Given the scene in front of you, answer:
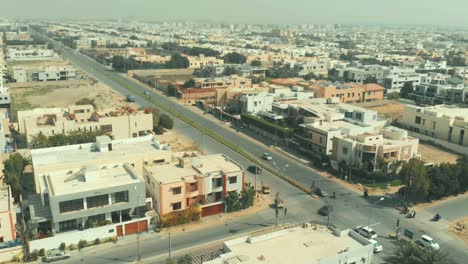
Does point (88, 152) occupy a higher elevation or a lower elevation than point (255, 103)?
higher

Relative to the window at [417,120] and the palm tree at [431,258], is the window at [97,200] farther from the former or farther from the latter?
the window at [417,120]

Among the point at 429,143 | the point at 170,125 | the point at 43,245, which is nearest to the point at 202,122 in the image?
the point at 170,125

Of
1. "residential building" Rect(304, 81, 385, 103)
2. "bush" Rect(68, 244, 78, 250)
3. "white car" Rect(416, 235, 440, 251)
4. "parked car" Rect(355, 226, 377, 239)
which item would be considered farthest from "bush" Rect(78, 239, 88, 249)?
"residential building" Rect(304, 81, 385, 103)

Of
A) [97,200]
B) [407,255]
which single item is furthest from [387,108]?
[97,200]

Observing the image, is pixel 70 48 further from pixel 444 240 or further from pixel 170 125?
pixel 444 240

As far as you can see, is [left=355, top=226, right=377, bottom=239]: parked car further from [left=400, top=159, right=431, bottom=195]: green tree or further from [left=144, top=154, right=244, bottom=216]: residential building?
[left=144, top=154, right=244, bottom=216]: residential building

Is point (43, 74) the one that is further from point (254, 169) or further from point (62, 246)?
point (62, 246)
